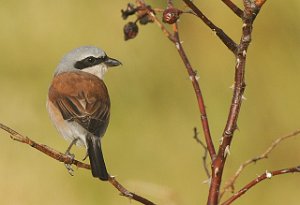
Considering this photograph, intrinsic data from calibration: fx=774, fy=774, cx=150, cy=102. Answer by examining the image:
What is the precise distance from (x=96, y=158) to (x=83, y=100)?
2.66 ft

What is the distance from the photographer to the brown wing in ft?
13.1

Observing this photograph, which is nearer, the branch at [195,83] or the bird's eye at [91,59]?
the branch at [195,83]

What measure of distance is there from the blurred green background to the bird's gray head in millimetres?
1494

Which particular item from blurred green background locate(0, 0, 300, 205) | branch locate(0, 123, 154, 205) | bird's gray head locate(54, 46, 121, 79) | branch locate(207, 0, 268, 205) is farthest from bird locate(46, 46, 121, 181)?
blurred green background locate(0, 0, 300, 205)

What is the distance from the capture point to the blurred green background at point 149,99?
652 cm

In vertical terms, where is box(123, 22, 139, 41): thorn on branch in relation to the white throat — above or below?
below

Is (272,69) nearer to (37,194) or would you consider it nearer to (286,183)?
(286,183)

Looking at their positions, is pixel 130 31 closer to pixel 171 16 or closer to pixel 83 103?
pixel 171 16

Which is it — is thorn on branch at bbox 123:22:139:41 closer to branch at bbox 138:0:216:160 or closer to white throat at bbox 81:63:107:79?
branch at bbox 138:0:216:160

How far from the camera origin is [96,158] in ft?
11.5

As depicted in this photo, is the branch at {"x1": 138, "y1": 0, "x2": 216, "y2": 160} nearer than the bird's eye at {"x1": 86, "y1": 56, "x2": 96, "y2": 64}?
Yes

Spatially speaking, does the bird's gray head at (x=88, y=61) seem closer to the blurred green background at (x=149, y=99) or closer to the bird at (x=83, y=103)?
the bird at (x=83, y=103)

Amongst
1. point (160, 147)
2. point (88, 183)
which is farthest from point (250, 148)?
point (88, 183)

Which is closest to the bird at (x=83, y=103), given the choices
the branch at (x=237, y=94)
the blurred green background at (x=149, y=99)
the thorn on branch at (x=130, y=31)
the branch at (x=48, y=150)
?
the thorn on branch at (x=130, y=31)
